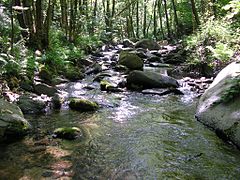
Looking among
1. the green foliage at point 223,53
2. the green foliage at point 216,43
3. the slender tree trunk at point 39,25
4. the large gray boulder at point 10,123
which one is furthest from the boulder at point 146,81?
the large gray boulder at point 10,123

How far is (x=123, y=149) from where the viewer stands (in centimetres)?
660

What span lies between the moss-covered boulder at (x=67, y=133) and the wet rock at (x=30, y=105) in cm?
179

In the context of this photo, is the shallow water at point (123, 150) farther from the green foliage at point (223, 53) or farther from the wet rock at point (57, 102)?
the green foliage at point (223, 53)

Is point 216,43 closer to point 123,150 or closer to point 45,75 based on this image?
point 45,75

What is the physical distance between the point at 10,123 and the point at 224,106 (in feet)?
15.4

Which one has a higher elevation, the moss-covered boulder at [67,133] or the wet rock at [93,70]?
the wet rock at [93,70]

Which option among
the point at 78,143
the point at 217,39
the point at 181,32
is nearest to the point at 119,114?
the point at 78,143

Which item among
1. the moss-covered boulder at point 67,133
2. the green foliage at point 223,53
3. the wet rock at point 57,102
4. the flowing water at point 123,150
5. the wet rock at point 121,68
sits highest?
the green foliage at point 223,53

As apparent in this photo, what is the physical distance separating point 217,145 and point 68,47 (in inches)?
486

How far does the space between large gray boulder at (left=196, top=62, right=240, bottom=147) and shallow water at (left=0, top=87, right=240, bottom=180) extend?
22 centimetres

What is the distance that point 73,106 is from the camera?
945 cm

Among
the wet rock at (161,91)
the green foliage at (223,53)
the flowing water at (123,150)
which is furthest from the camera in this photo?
the green foliage at (223,53)

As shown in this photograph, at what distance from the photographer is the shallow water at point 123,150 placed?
5531mm

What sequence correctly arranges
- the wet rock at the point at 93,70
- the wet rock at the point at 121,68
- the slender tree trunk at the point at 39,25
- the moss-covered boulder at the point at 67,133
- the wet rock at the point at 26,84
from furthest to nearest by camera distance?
the wet rock at the point at 121,68 → the wet rock at the point at 93,70 → the slender tree trunk at the point at 39,25 → the wet rock at the point at 26,84 → the moss-covered boulder at the point at 67,133
